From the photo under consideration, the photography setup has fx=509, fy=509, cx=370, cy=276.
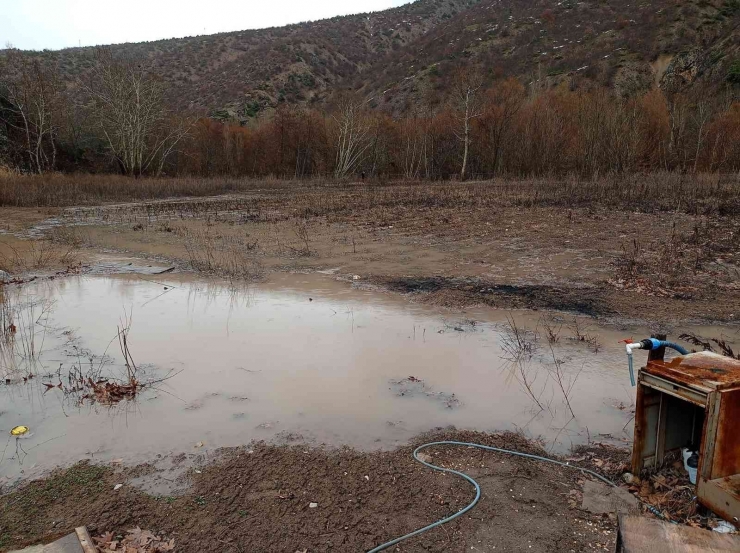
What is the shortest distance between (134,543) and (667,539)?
9.05 feet

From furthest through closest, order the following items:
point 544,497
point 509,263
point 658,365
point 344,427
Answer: point 509,263 < point 344,427 < point 544,497 < point 658,365

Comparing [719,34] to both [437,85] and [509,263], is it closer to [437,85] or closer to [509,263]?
[437,85]

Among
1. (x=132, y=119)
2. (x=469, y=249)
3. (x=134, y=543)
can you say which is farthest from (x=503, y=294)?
(x=132, y=119)

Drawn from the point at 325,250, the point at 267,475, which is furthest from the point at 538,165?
the point at 267,475

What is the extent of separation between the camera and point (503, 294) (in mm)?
7973

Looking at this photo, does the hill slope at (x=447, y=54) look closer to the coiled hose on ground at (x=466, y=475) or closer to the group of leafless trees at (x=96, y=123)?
the group of leafless trees at (x=96, y=123)

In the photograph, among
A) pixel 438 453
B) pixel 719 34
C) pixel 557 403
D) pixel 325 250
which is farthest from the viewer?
pixel 719 34

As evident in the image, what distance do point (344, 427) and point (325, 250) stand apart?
764 centimetres

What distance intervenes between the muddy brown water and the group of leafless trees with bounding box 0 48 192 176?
85.7 feet

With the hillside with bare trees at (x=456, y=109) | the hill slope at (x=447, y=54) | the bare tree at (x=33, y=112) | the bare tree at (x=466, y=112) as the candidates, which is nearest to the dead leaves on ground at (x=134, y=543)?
the hillside with bare trees at (x=456, y=109)

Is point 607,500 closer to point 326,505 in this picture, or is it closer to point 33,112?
point 326,505

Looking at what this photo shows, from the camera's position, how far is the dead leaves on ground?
280 cm

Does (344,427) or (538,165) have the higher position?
(538,165)

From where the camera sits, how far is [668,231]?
477 inches
